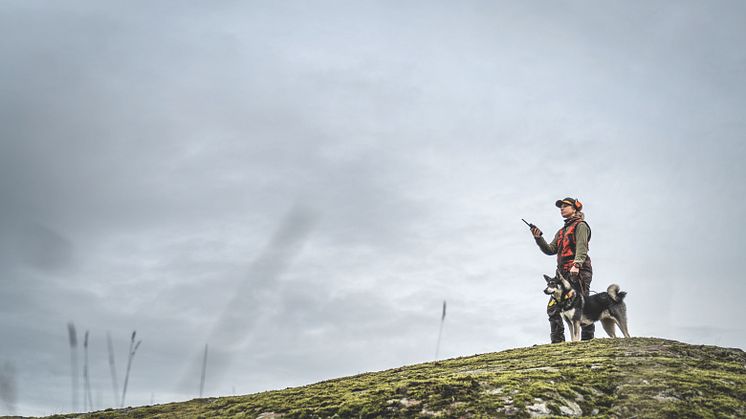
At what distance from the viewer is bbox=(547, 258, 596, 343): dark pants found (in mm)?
13375

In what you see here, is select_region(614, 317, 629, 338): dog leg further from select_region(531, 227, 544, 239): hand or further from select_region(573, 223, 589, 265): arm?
select_region(531, 227, 544, 239): hand

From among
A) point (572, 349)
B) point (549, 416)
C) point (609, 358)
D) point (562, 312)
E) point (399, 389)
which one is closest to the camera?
point (549, 416)

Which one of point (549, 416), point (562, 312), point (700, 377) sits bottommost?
point (549, 416)

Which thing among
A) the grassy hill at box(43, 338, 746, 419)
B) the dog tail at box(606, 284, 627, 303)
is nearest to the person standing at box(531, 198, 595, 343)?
the dog tail at box(606, 284, 627, 303)

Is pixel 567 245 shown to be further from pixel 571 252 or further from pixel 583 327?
pixel 583 327

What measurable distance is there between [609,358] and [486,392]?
9.71ft

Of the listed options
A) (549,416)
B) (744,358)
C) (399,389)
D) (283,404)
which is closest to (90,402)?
(283,404)

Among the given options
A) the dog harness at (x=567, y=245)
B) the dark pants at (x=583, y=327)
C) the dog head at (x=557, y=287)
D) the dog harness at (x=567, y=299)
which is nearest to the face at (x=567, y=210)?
the dog harness at (x=567, y=245)

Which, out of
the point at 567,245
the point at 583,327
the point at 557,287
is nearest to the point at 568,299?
the point at 557,287

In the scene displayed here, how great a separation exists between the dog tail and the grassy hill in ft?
9.53

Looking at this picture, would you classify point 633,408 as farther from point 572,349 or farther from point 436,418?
point 572,349

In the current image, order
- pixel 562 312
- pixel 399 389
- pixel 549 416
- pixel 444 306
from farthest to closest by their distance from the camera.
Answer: pixel 562 312 → pixel 444 306 → pixel 399 389 → pixel 549 416

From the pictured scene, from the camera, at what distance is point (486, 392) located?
7.20 m

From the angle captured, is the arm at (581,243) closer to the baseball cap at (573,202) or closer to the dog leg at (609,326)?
the baseball cap at (573,202)
